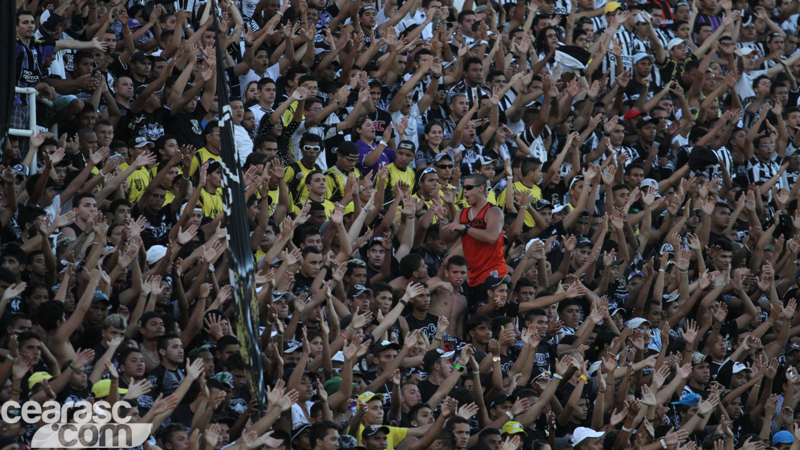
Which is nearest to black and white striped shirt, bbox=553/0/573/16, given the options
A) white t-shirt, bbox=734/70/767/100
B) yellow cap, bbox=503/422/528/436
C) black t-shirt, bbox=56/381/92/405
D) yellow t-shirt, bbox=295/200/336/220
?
white t-shirt, bbox=734/70/767/100

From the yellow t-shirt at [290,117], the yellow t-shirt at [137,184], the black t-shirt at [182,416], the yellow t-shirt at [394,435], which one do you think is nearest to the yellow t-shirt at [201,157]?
the yellow t-shirt at [137,184]

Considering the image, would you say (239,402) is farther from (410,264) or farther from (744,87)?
(744,87)

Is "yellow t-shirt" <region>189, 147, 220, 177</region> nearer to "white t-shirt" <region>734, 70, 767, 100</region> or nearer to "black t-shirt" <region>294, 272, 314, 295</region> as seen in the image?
"black t-shirt" <region>294, 272, 314, 295</region>

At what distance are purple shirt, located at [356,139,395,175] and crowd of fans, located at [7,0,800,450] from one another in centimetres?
7

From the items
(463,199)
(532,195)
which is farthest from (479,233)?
(532,195)

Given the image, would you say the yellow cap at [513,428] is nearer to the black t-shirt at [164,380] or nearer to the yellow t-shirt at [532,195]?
the black t-shirt at [164,380]

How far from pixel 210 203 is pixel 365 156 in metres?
1.97

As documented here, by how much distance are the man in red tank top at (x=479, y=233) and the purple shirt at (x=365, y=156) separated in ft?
4.23

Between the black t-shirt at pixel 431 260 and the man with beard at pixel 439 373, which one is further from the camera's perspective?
the black t-shirt at pixel 431 260

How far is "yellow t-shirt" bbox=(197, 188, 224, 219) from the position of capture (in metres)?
11.7

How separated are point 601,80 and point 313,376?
6.85 meters

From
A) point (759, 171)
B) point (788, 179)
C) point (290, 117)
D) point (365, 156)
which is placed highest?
point (290, 117)

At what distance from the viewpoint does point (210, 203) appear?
11.8 metres

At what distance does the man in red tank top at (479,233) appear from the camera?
11930 mm
